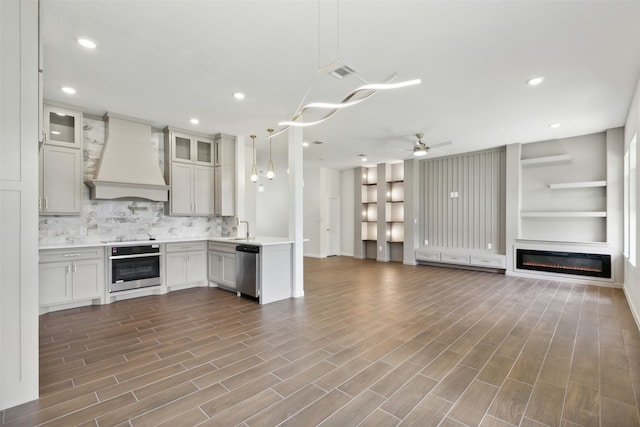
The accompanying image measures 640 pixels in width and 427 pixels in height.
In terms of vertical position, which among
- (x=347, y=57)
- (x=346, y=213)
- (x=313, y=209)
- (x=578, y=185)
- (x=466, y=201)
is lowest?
(x=346, y=213)

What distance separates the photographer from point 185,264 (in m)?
5.41

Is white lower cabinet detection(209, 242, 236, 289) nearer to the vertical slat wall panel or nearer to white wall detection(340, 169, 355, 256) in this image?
white wall detection(340, 169, 355, 256)

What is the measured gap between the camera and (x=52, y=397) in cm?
218

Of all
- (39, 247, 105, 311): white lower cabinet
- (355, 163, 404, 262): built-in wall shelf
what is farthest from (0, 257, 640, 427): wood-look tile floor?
(355, 163, 404, 262): built-in wall shelf

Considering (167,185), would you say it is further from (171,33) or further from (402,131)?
(402,131)

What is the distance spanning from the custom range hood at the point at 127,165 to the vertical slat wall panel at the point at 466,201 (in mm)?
6786

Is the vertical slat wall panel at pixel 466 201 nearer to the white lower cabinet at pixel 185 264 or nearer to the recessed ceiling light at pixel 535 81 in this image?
the recessed ceiling light at pixel 535 81

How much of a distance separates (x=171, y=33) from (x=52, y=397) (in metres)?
3.10

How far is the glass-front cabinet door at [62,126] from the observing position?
4285 millimetres

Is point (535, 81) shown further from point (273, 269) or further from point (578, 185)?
point (273, 269)

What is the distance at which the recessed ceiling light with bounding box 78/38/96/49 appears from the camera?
9.18 ft

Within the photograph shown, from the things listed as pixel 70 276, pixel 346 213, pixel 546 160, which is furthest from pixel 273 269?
pixel 546 160

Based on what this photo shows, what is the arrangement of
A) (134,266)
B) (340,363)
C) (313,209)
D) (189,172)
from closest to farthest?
1. (340,363)
2. (134,266)
3. (189,172)
4. (313,209)

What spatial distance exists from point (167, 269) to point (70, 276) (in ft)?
4.29
